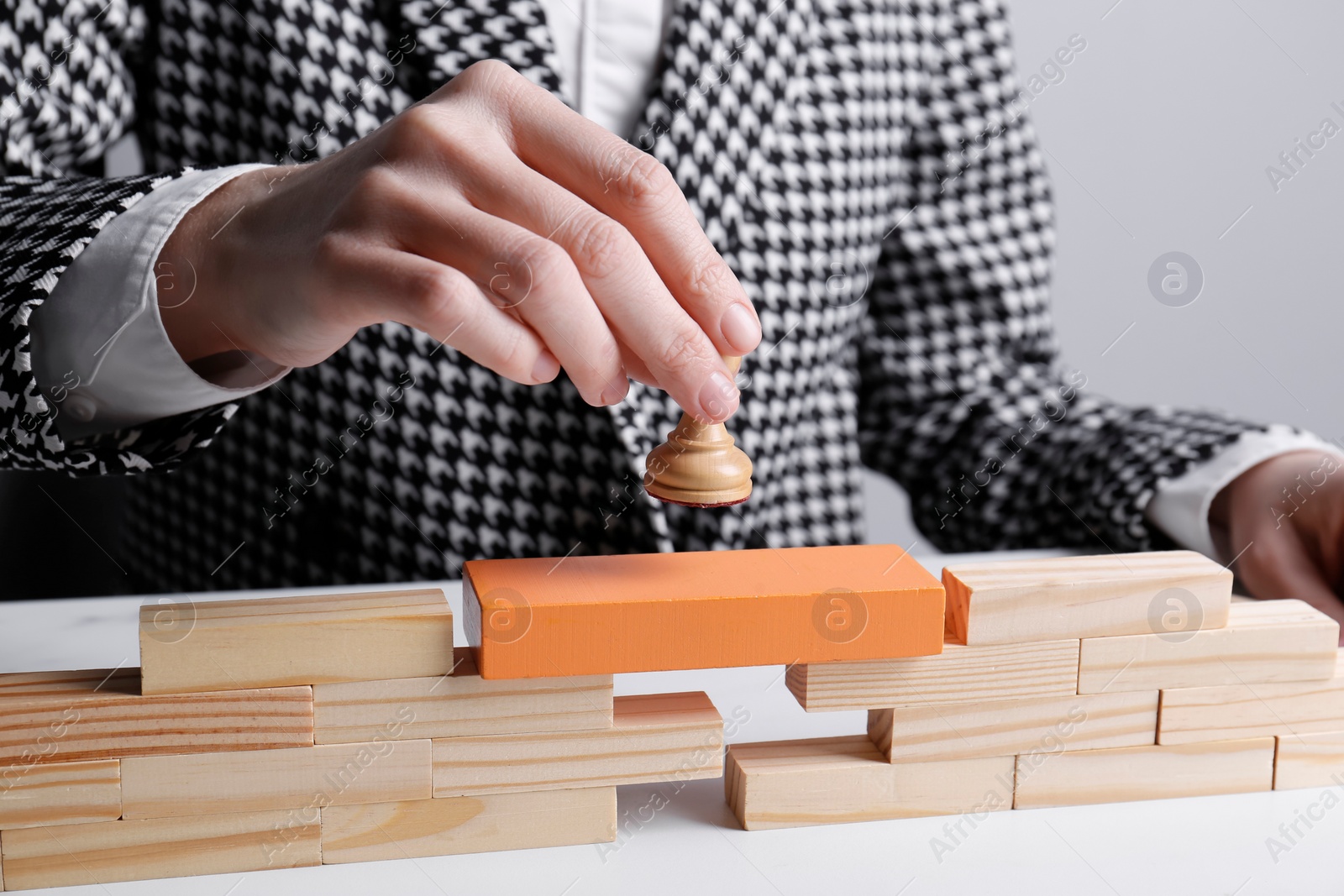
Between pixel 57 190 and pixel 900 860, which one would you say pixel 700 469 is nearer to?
pixel 900 860

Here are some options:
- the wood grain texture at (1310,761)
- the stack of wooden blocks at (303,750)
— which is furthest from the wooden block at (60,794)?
the wood grain texture at (1310,761)

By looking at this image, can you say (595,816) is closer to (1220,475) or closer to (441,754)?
(441,754)

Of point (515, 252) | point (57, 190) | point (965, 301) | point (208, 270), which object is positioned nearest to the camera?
point (515, 252)

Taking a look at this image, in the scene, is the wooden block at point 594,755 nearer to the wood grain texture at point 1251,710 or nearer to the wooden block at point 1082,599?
the wooden block at point 1082,599

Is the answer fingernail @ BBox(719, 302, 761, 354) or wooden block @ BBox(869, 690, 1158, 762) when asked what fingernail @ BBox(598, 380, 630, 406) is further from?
wooden block @ BBox(869, 690, 1158, 762)

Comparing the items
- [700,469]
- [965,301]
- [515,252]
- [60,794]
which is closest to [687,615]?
[700,469]

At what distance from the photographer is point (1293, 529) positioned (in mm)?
815

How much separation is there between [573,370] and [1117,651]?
1.09 ft

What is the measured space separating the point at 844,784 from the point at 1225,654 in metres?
0.23

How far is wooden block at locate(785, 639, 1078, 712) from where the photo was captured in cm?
59

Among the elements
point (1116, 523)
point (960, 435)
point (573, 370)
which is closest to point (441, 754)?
point (573, 370)

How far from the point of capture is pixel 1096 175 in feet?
5.44

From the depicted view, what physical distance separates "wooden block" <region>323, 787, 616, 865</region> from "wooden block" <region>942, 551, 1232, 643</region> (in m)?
0.21

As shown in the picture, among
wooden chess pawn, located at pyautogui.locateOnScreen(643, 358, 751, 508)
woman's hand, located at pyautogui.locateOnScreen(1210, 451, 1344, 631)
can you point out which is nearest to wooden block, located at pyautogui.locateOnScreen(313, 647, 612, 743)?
wooden chess pawn, located at pyautogui.locateOnScreen(643, 358, 751, 508)
